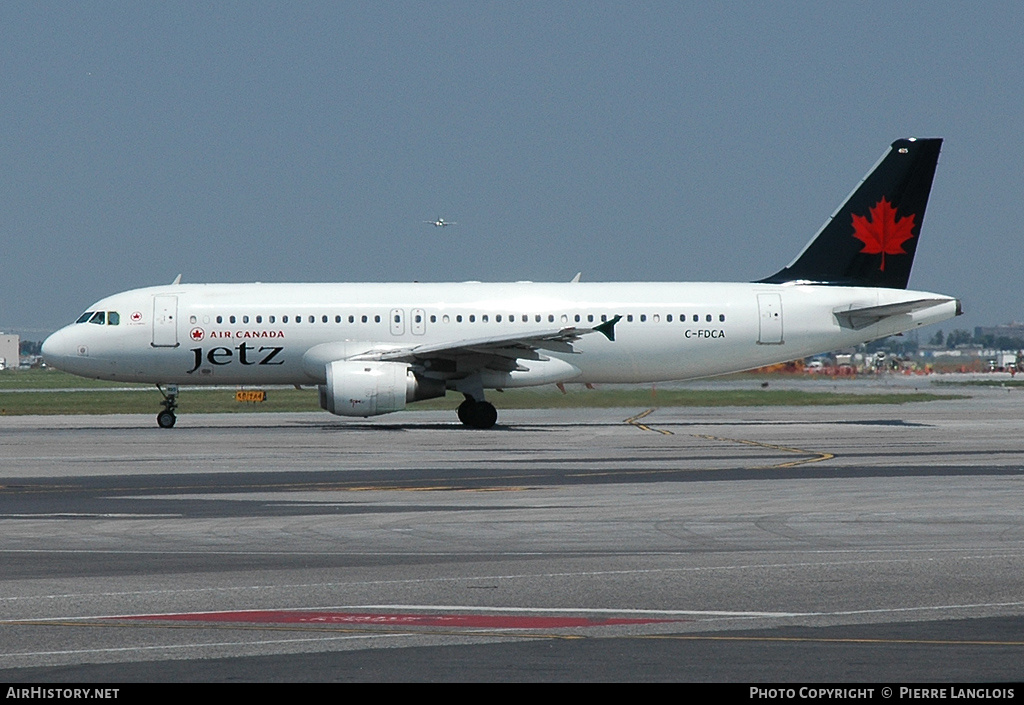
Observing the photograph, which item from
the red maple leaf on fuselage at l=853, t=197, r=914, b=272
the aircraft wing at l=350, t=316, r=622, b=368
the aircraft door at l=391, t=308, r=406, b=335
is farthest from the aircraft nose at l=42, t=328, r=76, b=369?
the red maple leaf on fuselage at l=853, t=197, r=914, b=272

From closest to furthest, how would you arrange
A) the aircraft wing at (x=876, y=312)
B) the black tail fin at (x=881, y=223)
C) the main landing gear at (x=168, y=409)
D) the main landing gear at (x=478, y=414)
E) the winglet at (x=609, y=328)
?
the winglet at (x=609, y=328), the main landing gear at (x=478, y=414), the main landing gear at (x=168, y=409), the aircraft wing at (x=876, y=312), the black tail fin at (x=881, y=223)

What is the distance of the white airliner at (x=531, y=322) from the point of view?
122ft

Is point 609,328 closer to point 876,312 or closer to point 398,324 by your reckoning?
point 398,324

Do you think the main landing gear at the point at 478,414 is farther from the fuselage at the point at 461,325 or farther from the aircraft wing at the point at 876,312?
the aircraft wing at the point at 876,312

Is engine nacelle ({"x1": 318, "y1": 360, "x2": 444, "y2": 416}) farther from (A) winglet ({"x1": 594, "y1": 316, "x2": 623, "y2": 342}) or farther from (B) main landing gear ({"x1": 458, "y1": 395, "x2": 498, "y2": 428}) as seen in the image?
(A) winglet ({"x1": 594, "y1": 316, "x2": 623, "y2": 342})

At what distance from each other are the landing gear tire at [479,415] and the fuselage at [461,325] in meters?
0.78

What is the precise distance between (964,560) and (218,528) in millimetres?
7973

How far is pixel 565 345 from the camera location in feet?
118

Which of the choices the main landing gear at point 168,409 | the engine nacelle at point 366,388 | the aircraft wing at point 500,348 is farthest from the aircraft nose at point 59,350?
the aircraft wing at point 500,348

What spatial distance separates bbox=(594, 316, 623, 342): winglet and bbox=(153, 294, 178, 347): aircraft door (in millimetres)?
11635

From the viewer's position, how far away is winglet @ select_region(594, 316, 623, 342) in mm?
35344

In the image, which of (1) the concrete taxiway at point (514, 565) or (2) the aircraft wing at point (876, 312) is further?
(2) the aircraft wing at point (876, 312)

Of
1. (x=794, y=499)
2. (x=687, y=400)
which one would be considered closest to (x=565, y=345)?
(x=687, y=400)
